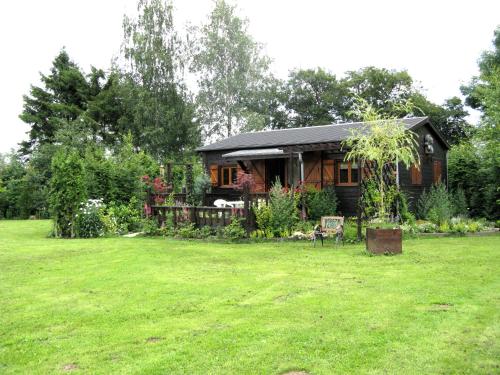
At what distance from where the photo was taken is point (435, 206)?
16.3m

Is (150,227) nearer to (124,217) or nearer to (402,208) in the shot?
(124,217)

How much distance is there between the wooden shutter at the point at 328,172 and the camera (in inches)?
727

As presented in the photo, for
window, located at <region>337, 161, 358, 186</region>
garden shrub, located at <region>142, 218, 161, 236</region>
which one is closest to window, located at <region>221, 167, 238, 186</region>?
window, located at <region>337, 161, 358, 186</region>

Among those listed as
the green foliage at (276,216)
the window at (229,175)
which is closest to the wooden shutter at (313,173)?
the window at (229,175)

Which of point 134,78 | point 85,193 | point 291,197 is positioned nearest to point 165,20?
point 134,78

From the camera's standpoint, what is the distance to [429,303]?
19.0 feet

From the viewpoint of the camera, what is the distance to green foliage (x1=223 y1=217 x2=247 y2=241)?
13219mm

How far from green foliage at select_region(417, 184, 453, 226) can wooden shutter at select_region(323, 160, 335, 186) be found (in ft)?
10.9

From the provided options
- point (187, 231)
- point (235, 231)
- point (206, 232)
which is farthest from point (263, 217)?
point (187, 231)

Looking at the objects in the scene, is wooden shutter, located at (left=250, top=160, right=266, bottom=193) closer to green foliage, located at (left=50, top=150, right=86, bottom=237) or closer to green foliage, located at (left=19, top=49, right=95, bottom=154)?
green foliage, located at (left=50, top=150, right=86, bottom=237)

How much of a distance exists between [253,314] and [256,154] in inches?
571

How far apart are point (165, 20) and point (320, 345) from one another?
104ft

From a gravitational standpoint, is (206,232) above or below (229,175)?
below

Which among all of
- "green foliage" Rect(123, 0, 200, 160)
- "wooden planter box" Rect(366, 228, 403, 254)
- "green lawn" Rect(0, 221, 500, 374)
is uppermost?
"green foliage" Rect(123, 0, 200, 160)
